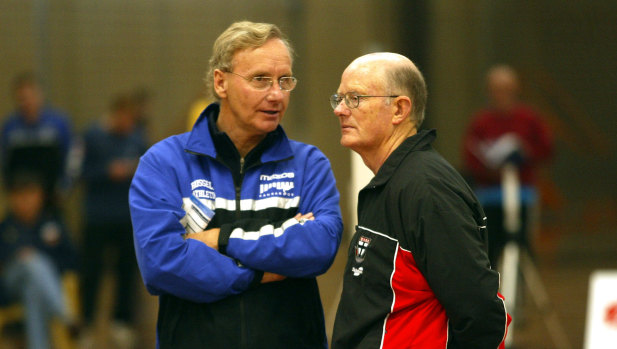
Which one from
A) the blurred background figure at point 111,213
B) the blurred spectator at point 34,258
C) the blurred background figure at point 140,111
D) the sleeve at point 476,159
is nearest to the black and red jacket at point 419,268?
the sleeve at point 476,159

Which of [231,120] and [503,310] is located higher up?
[231,120]

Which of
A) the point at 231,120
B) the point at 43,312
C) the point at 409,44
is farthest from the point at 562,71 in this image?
the point at 231,120

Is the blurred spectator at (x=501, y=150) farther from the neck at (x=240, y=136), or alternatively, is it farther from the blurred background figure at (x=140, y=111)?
the neck at (x=240, y=136)

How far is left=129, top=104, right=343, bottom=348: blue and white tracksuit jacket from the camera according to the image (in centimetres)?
236

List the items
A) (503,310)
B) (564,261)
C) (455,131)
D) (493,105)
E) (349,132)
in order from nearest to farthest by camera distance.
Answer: (503,310) < (349,132) < (493,105) < (564,261) < (455,131)

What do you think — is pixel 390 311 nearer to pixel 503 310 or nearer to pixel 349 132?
pixel 503 310

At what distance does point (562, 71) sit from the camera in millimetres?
11172

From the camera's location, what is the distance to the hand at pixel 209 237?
242 centimetres

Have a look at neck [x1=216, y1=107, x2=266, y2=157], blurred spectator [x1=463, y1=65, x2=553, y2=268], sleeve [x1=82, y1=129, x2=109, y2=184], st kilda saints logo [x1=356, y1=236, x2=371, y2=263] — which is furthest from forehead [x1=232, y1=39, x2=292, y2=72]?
sleeve [x1=82, y1=129, x2=109, y2=184]

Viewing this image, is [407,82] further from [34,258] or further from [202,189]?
[34,258]

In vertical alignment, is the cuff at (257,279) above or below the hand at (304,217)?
below

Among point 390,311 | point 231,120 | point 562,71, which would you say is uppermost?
point 231,120

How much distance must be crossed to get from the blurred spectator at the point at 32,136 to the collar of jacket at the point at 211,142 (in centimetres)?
420

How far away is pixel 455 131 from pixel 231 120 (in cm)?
842
